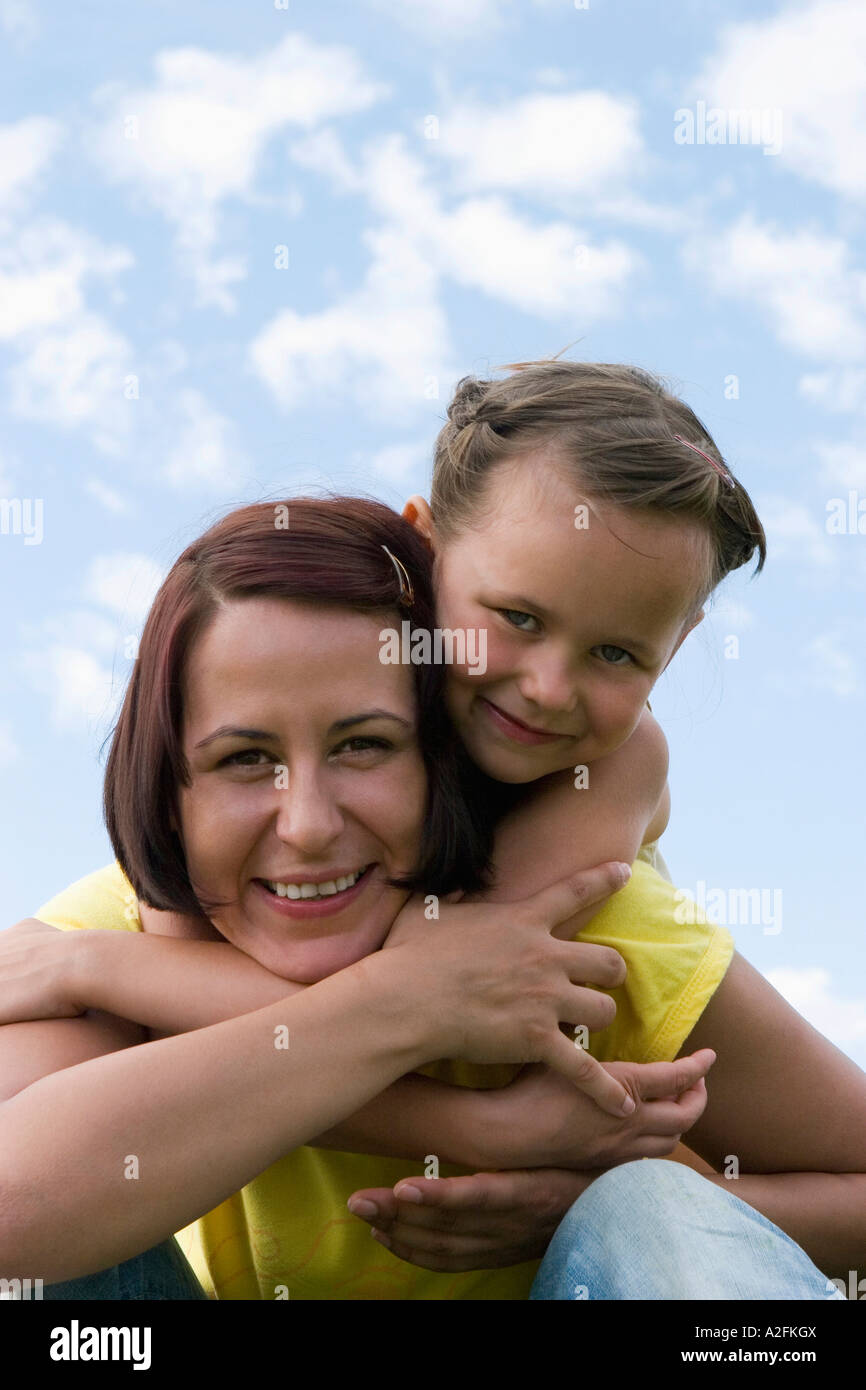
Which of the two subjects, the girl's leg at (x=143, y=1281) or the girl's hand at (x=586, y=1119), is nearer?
the girl's leg at (x=143, y=1281)

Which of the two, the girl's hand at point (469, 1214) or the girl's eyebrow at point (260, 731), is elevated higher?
the girl's eyebrow at point (260, 731)

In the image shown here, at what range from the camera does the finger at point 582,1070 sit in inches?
128

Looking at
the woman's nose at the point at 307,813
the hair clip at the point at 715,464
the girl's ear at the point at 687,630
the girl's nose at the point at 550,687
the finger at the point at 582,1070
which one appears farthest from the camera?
the girl's ear at the point at 687,630

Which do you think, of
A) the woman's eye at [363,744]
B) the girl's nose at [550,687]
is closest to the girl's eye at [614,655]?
the girl's nose at [550,687]

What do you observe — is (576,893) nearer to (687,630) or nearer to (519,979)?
(519,979)

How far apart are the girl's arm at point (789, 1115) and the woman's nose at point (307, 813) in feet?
3.61

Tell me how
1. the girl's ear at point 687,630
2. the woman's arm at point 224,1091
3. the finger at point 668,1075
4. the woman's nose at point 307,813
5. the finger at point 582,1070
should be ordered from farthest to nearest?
the girl's ear at point 687,630, the finger at point 668,1075, the finger at point 582,1070, the woman's nose at point 307,813, the woman's arm at point 224,1091

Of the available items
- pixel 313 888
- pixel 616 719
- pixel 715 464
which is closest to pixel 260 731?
pixel 313 888

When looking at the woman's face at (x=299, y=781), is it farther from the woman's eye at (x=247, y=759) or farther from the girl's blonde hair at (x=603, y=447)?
the girl's blonde hair at (x=603, y=447)

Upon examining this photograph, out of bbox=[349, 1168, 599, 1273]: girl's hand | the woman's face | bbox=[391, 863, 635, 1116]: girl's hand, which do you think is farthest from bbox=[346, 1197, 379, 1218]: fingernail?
the woman's face

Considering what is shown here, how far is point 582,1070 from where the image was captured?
325 cm
